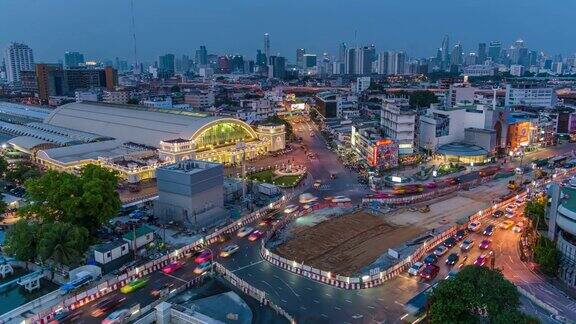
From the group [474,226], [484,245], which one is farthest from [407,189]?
[484,245]

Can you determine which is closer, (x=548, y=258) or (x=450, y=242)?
(x=548, y=258)

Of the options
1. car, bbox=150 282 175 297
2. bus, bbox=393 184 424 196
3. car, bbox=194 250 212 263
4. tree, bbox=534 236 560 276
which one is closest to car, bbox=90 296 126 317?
car, bbox=150 282 175 297

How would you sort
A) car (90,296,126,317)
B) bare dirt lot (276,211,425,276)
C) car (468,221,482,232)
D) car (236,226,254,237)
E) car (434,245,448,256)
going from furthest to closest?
car (468,221,482,232) → car (236,226,254,237) → car (434,245,448,256) → bare dirt lot (276,211,425,276) → car (90,296,126,317)

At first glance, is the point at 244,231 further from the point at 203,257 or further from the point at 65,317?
the point at 65,317

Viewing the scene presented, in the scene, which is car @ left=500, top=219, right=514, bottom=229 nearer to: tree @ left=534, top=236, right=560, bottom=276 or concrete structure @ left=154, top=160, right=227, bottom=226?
tree @ left=534, top=236, right=560, bottom=276

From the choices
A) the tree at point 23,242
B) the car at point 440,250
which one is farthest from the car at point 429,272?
the tree at point 23,242

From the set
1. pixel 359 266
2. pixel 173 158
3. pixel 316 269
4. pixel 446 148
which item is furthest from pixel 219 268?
pixel 446 148

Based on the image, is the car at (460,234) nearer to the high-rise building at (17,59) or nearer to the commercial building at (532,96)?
the commercial building at (532,96)
